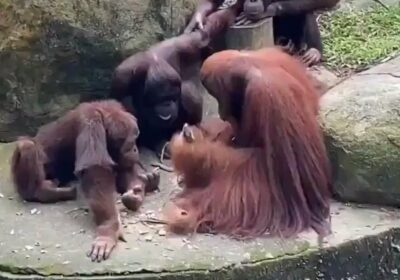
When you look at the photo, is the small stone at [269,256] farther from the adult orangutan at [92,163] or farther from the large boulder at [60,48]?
the large boulder at [60,48]

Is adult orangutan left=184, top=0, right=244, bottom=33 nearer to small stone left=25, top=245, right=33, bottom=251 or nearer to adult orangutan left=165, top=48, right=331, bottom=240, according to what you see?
adult orangutan left=165, top=48, right=331, bottom=240

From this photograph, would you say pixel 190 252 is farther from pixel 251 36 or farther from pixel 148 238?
pixel 251 36

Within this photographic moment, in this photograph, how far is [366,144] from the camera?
3.07 meters

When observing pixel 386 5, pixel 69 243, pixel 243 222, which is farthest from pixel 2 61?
pixel 386 5

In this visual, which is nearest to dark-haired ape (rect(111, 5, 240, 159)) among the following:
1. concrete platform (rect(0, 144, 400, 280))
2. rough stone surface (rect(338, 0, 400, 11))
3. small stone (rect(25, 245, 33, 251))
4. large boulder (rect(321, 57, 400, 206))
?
concrete platform (rect(0, 144, 400, 280))

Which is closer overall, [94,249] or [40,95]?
[94,249]

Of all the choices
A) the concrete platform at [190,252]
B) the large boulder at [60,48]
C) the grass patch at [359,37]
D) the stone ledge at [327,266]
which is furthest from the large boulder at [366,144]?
the large boulder at [60,48]

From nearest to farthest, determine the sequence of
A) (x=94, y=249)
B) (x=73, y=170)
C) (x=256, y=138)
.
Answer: (x=94, y=249), (x=256, y=138), (x=73, y=170)

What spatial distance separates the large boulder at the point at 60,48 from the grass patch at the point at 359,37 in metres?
Result: 0.75

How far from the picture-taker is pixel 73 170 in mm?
3275

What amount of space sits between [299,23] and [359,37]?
1.19 feet

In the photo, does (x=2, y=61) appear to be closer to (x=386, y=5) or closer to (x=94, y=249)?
(x=94, y=249)

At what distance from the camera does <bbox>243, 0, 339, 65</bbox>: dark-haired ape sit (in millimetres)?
3811

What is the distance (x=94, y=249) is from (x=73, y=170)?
507 millimetres
